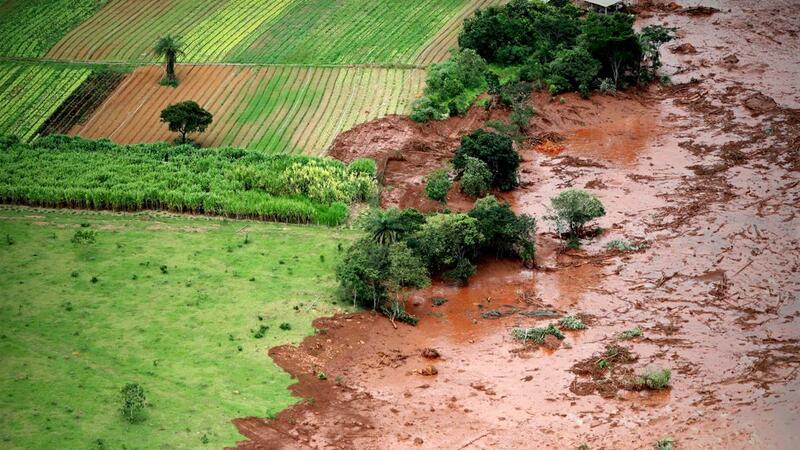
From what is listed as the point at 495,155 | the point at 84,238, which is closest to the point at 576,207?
the point at 495,155

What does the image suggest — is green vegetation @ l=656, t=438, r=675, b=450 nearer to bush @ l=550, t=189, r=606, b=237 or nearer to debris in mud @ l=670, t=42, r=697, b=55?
bush @ l=550, t=189, r=606, b=237

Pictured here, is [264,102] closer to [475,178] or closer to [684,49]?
[475,178]

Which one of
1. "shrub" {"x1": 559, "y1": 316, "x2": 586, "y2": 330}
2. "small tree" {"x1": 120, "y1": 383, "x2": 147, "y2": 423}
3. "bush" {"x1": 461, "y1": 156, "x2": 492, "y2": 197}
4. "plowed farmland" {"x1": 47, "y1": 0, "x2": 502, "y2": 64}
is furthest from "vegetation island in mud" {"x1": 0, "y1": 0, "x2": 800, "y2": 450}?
"shrub" {"x1": 559, "y1": 316, "x2": 586, "y2": 330}

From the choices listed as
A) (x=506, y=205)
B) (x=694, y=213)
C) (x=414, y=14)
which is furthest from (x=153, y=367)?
(x=414, y=14)

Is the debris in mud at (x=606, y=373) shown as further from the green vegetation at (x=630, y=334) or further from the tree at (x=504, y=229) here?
the tree at (x=504, y=229)

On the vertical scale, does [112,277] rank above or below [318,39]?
below

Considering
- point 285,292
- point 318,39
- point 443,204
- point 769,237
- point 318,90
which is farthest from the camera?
point 318,39

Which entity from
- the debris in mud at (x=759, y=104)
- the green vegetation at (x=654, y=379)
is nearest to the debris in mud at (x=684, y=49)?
the debris in mud at (x=759, y=104)

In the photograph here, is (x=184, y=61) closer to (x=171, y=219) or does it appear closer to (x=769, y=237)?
(x=171, y=219)
